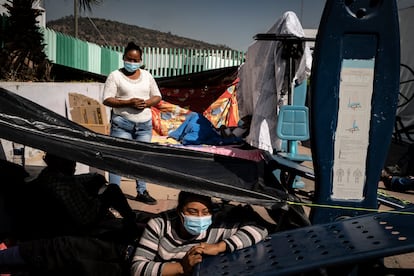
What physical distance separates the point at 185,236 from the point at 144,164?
0.43 meters

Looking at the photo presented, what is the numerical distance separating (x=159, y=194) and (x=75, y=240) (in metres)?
2.87

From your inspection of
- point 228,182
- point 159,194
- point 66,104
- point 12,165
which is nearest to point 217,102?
point 66,104

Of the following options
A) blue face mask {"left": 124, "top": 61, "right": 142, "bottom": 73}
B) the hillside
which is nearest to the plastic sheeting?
blue face mask {"left": 124, "top": 61, "right": 142, "bottom": 73}

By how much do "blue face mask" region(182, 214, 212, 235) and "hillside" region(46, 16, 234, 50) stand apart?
2596cm

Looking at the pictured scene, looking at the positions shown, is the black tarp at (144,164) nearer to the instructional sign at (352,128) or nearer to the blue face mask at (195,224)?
the blue face mask at (195,224)

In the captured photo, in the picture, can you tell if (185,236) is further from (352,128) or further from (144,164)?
(352,128)

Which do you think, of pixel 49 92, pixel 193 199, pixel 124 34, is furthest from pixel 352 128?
pixel 124 34

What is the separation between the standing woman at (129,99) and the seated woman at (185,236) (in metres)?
2.23

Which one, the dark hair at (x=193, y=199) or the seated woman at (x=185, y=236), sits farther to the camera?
the dark hair at (x=193, y=199)

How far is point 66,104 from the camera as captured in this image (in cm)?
725

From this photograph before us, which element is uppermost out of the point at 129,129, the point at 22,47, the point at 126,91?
the point at 22,47

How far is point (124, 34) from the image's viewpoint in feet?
105

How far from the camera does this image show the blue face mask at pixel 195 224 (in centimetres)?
229

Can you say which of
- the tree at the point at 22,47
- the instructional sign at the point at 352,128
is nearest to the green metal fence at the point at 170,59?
the tree at the point at 22,47
